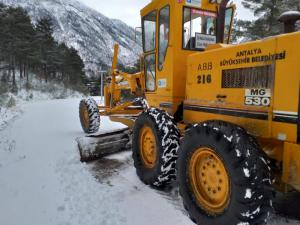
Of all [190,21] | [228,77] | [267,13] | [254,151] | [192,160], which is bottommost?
[192,160]

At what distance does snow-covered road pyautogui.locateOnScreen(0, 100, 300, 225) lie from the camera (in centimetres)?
414

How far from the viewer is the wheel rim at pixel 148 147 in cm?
543

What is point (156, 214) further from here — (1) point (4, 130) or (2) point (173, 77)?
(1) point (4, 130)

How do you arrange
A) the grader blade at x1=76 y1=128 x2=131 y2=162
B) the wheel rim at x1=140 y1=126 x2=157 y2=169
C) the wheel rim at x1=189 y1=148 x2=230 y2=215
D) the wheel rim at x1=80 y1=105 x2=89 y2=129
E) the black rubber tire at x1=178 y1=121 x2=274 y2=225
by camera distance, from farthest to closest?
the wheel rim at x1=80 y1=105 x2=89 y2=129, the grader blade at x1=76 y1=128 x2=131 y2=162, the wheel rim at x1=140 y1=126 x2=157 y2=169, the wheel rim at x1=189 y1=148 x2=230 y2=215, the black rubber tire at x1=178 y1=121 x2=274 y2=225

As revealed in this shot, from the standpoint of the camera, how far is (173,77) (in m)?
5.43

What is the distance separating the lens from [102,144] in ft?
Result: 23.5

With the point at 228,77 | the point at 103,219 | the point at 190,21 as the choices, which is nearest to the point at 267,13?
the point at 190,21

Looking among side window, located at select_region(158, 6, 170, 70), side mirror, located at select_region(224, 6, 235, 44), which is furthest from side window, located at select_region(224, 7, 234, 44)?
side window, located at select_region(158, 6, 170, 70)

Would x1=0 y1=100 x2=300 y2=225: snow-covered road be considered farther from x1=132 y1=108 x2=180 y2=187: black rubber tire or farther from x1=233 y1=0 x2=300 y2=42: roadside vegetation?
x1=233 y1=0 x2=300 y2=42: roadside vegetation

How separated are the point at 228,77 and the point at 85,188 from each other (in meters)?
2.80

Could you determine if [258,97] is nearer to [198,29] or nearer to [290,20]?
[290,20]

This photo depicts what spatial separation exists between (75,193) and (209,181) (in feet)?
7.02

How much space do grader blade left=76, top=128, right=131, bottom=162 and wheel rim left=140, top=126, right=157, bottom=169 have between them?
1659mm

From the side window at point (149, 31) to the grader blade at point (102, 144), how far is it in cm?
219
